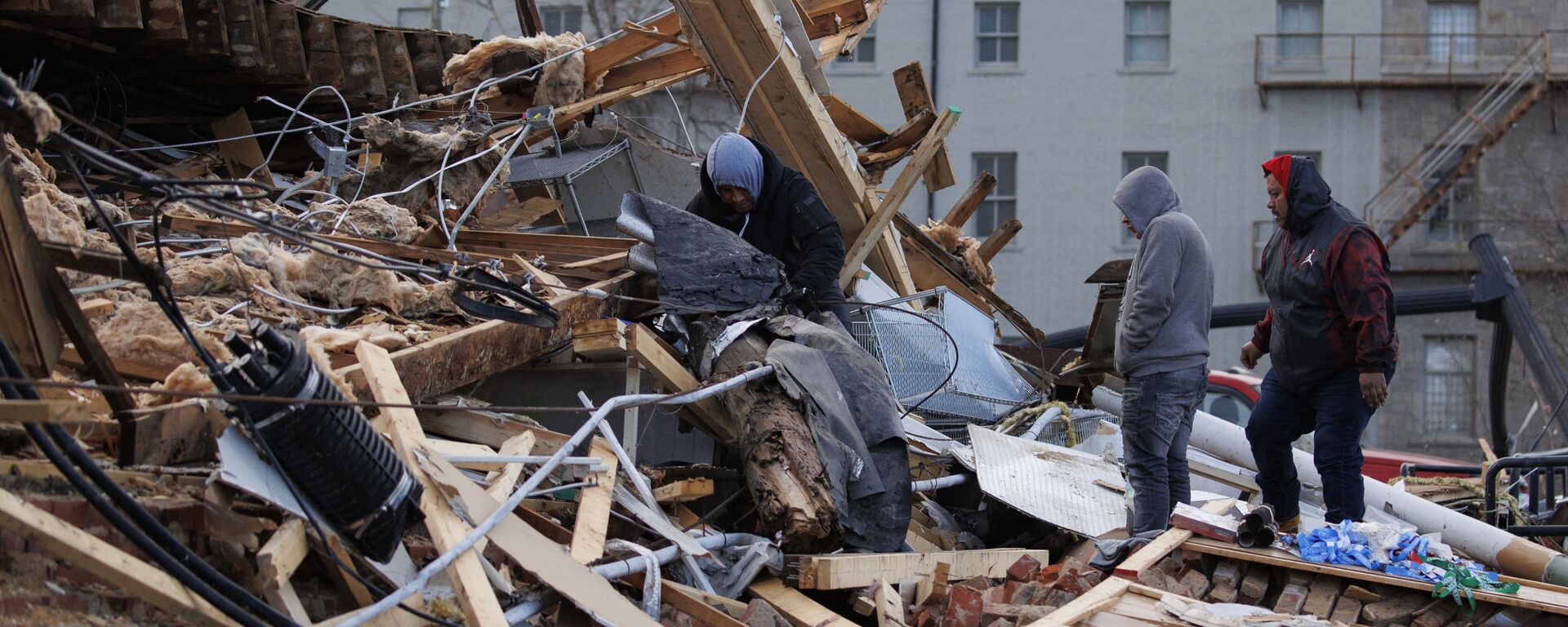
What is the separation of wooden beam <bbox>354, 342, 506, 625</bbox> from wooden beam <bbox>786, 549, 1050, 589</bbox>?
Answer: 3.98ft

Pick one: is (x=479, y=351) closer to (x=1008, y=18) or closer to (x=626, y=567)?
(x=626, y=567)

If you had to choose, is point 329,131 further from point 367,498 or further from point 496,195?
point 367,498

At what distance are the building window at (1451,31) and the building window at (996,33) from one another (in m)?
6.92

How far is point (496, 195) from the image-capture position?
7832 millimetres

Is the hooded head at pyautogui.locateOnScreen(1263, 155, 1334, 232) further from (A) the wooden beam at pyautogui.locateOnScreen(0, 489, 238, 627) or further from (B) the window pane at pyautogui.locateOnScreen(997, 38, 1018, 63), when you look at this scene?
(B) the window pane at pyautogui.locateOnScreen(997, 38, 1018, 63)

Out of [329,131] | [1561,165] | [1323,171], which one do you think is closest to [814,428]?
[329,131]

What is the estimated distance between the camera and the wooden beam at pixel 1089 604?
3.84 m

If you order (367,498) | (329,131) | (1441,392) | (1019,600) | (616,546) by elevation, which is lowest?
(1441,392)

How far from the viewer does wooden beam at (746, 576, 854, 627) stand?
4.13 metres

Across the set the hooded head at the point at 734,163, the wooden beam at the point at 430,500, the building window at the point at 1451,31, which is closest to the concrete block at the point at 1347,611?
the wooden beam at the point at 430,500

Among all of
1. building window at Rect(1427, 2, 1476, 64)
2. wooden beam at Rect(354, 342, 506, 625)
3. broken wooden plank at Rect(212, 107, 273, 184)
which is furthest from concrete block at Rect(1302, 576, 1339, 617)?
building window at Rect(1427, 2, 1476, 64)

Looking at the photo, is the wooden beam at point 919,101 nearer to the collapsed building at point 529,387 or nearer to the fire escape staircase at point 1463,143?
the collapsed building at point 529,387

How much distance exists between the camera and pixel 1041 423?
664 centimetres

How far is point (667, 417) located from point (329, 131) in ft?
10.8
